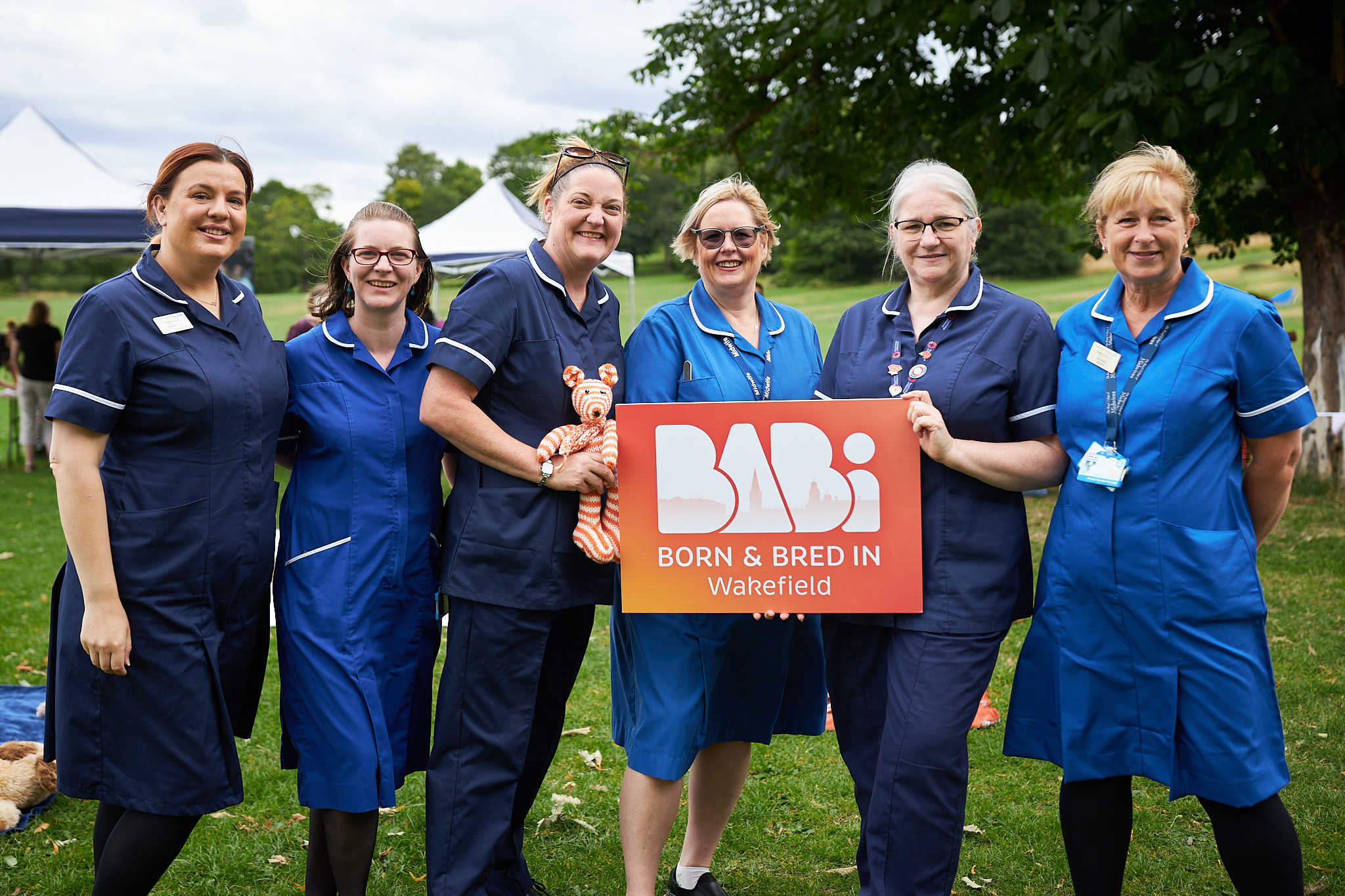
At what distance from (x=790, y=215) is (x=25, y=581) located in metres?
8.31

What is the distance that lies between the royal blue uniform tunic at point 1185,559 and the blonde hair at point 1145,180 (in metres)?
0.22

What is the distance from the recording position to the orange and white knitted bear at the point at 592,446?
8.73 feet

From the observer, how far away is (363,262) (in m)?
2.76

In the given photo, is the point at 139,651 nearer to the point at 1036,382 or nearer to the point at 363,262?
the point at 363,262

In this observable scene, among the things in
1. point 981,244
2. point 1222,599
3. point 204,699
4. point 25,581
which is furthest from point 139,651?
point 981,244

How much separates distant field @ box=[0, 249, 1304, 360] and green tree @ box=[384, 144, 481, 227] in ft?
77.5

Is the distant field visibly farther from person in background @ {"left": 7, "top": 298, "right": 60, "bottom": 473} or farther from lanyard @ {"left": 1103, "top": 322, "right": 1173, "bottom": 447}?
lanyard @ {"left": 1103, "top": 322, "right": 1173, "bottom": 447}

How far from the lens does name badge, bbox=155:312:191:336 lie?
2412mm

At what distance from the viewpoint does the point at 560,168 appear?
9.36ft

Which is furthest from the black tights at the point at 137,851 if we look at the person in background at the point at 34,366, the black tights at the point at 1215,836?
the person in background at the point at 34,366

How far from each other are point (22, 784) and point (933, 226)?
3.80 metres

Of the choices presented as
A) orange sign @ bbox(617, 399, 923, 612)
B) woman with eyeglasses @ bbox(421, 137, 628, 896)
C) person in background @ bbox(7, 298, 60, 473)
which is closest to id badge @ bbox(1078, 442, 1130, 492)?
orange sign @ bbox(617, 399, 923, 612)

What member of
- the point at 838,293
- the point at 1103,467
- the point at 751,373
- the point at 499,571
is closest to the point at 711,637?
the point at 499,571

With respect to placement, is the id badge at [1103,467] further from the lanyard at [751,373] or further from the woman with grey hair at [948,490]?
the lanyard at [751,373]
